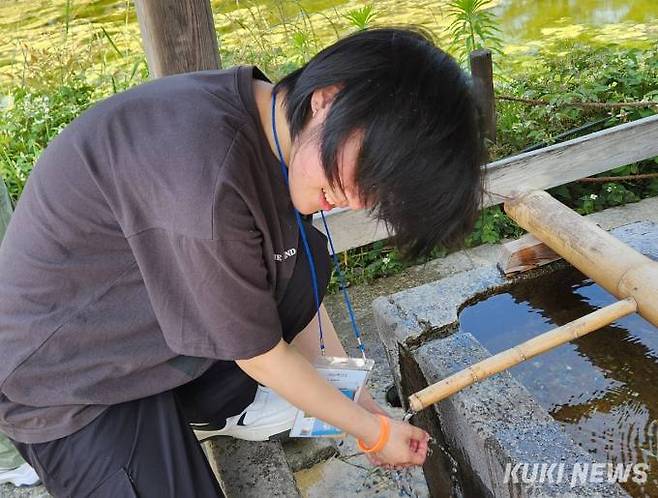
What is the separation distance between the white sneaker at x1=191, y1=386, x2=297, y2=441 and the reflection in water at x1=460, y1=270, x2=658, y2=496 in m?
0.57

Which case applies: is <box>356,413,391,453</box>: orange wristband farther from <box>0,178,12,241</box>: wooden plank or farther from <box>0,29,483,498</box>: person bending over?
<box>0,178,12,241</box>: wooden plank

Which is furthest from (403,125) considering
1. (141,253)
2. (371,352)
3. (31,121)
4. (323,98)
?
(31,121)

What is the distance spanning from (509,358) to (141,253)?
0.83 m

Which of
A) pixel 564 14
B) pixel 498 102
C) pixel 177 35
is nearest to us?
pixel 177 35

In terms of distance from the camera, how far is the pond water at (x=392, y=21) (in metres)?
5.96

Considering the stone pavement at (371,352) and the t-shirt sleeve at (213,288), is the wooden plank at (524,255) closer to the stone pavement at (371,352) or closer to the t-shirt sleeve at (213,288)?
the stone pavement at (371,352)

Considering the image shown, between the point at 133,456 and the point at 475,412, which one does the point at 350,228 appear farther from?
the point at 133,456

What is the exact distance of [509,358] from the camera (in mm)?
1503

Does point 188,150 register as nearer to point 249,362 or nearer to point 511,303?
point 249,362

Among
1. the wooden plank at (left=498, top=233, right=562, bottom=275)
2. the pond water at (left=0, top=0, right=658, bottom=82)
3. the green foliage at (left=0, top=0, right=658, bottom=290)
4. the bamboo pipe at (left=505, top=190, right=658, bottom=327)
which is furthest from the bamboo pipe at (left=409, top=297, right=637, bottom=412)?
the pond water at (left=0, top=0, right=658, bottom=82)

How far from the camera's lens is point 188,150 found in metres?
1.13

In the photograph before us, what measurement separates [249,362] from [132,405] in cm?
33

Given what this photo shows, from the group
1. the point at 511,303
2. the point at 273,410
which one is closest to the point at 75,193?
the point at 273,410

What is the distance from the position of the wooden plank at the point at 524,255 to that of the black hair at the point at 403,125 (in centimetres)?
80
